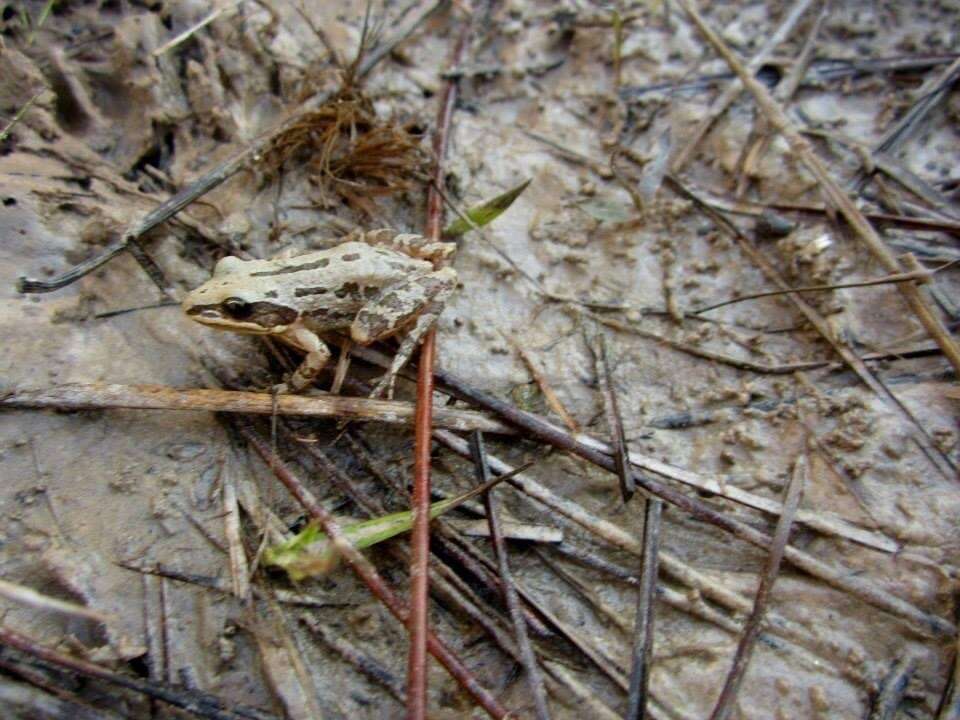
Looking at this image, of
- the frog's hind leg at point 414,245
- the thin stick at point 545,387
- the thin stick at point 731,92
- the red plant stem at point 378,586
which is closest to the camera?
the red plant stem at point 378,586

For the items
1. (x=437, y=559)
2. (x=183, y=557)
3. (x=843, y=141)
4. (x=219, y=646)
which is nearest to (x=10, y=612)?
(x=183, y=557)

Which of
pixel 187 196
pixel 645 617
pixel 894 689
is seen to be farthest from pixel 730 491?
pixel 187 196

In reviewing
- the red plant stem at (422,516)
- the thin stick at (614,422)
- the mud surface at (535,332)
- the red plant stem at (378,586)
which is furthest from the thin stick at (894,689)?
the red plant stem at (422,516)

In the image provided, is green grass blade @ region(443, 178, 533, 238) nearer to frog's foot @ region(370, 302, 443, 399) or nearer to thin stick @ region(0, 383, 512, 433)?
frog's foot @ region(370, 302, 443, 399)

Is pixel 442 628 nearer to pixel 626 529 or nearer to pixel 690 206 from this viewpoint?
pixel 626 529

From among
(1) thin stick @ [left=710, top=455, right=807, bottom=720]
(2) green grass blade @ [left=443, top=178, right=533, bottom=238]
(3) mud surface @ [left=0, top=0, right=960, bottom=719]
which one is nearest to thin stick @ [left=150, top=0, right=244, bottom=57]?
(3) mud surface @ [left=0, top=0, right=960, bottom=719]

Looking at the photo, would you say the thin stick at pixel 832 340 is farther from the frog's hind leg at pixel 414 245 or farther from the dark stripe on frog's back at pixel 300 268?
the dark stripe on frog's back at pixel 300 268

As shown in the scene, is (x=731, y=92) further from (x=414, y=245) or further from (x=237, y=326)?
(x=237, y=326)
